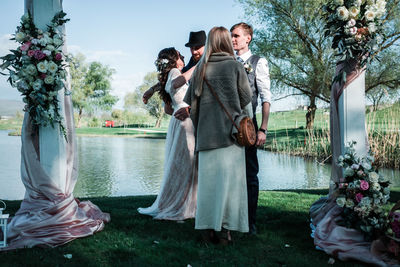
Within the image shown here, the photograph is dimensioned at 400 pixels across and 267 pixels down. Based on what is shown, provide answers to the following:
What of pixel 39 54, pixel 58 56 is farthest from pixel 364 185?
pixel 39 54

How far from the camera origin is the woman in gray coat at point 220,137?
3225 millimetres

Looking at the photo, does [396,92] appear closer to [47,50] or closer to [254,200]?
[254,200]

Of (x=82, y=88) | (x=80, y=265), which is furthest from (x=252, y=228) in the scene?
(x=82, y=88)

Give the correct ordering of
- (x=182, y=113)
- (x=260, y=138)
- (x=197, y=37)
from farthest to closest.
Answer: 1. (x=182, y=113)
2. (x=197, y=37)
3. (x=260, y=138)

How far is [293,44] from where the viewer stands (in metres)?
16.6

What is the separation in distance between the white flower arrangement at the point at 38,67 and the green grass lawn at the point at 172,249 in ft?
4.19

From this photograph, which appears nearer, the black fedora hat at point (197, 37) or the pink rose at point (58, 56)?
the pink rose at point (58, 56)

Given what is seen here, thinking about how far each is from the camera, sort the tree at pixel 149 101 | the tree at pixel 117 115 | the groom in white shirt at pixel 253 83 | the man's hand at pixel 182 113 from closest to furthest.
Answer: the groom in white shirt at pixel 253 83, the man's hand at pixel 182 113, the tree at pixel 149 101, the tree at pixel 117 115

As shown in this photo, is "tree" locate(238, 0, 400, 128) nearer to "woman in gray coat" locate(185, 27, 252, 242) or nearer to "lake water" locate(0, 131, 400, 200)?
"lake water" locate(0, 131, 400, 200)

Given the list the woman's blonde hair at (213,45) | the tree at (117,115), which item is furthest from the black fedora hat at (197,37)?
the tree at (117,115)

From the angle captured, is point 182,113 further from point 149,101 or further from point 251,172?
point 149,101

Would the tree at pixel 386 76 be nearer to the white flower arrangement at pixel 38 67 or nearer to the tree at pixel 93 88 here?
the white flower arrangement at pixel 38 67

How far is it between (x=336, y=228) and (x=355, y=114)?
115 cm

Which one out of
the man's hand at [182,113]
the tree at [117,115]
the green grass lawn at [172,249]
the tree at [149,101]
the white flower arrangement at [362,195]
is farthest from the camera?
the tree at [117,115]
